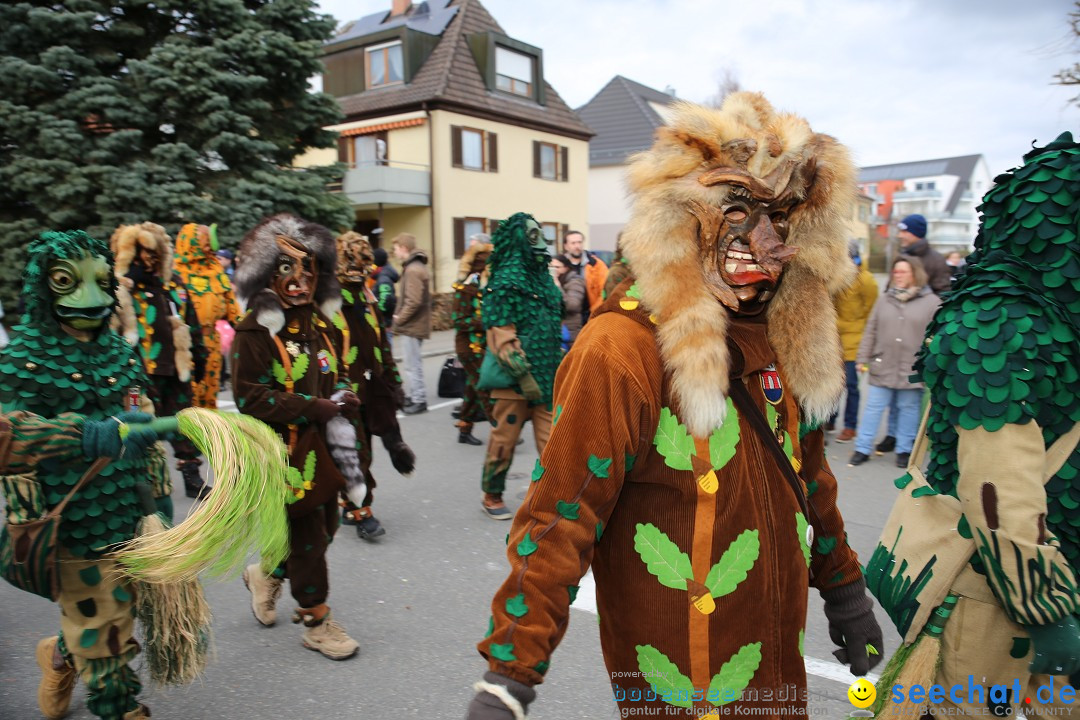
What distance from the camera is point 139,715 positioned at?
9.87ft

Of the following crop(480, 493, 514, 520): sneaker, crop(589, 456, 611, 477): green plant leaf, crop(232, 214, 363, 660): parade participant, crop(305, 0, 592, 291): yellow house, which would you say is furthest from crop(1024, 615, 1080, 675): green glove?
crop(305, 0, 592, 291): yellow house

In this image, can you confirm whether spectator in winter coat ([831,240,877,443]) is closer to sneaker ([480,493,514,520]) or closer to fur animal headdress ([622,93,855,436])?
sneaker ([480,493,514,520])

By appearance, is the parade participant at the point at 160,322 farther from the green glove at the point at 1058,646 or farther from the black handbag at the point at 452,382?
the green glove at the point at 1058,646

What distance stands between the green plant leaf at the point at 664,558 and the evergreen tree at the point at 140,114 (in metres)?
12.9

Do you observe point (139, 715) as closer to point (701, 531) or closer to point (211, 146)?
point (701, 531)

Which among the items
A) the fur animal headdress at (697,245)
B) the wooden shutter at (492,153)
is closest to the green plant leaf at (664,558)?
the fur animal headdress at (697,245)

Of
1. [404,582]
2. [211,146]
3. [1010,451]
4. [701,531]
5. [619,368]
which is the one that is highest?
[211,146]

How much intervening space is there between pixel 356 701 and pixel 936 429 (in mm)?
2676

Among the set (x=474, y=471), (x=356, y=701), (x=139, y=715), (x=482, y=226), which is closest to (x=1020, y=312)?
(x=356, y=701)

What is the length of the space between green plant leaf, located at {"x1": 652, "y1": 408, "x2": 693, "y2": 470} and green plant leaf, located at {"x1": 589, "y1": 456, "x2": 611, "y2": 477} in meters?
0.16

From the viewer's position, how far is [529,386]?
5379 mm

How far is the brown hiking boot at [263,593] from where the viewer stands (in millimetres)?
3930

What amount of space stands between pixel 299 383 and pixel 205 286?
3.74m

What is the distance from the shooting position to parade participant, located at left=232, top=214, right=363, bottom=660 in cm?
351
